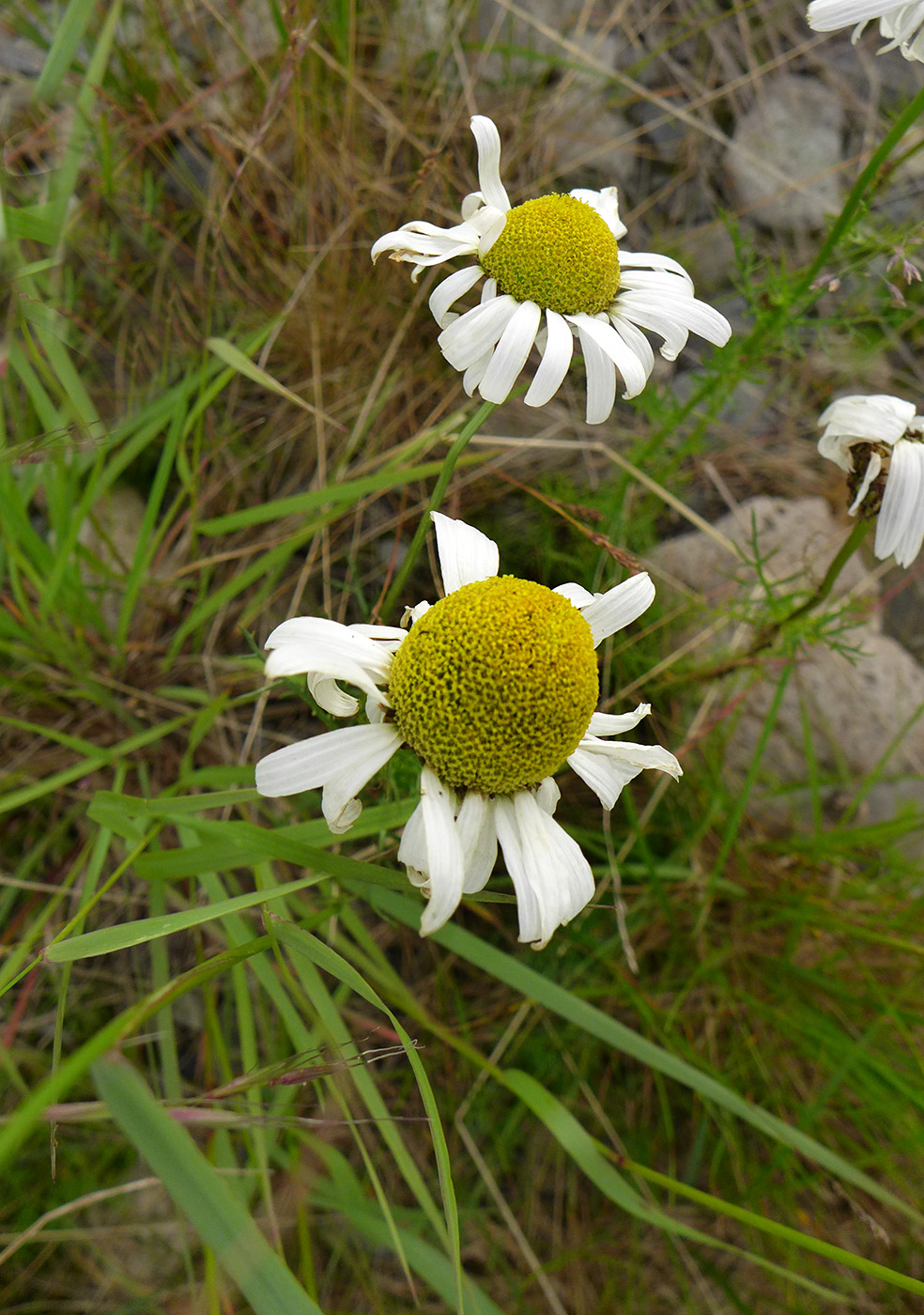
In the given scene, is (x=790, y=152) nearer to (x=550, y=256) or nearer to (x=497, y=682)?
(x=550, y=256)

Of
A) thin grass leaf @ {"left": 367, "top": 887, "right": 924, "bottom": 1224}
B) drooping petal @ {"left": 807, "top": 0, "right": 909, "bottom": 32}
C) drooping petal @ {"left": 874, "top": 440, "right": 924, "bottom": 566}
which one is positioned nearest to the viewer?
drooping petal @ {"left": 807, "top": 0, "right": 909, "bottom": 32}

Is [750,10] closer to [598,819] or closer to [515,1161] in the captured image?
[598,819]

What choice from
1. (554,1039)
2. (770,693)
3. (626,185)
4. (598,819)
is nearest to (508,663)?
(598,819)

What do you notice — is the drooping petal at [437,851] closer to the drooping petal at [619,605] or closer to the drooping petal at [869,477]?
the drooping petal at [619,605]

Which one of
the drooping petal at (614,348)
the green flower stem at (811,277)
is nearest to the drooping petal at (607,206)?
the drooping petal at (614,348)

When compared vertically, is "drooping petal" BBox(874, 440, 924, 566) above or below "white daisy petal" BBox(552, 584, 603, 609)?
above

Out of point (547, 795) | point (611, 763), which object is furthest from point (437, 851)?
point (611, 763)

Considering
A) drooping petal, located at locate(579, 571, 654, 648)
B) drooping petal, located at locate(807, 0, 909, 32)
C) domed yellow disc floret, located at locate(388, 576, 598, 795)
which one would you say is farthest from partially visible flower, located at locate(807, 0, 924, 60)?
domed yellow disc floret, located at locate(388, 576, 598, 795)

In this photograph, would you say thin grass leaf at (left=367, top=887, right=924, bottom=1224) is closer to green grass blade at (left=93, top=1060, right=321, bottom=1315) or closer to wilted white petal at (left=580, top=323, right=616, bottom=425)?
green grass blade at (left=93, top=1060, right=321, bottom=1315)
